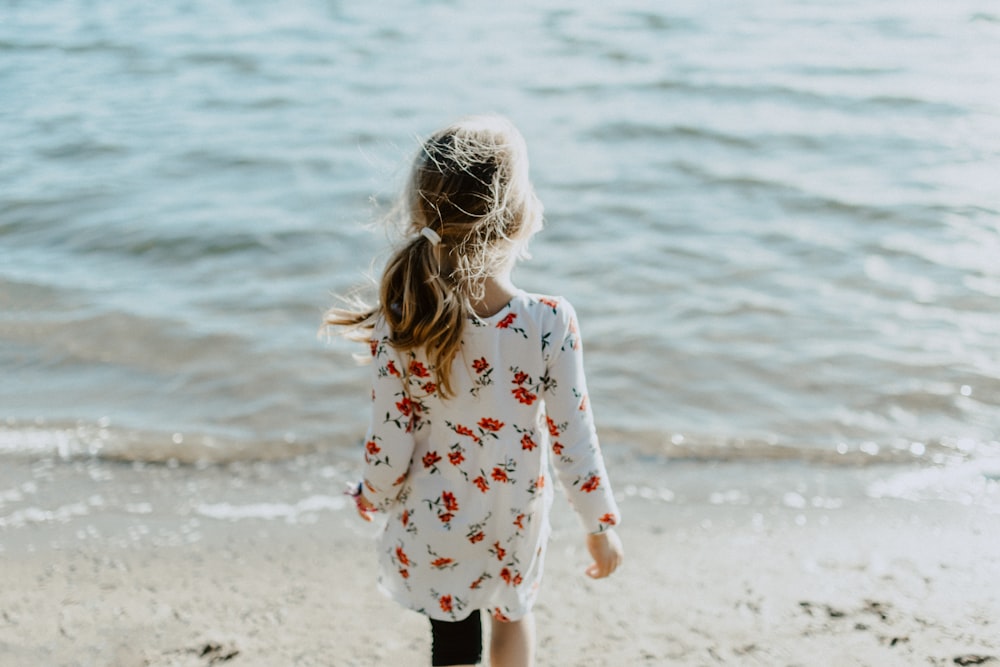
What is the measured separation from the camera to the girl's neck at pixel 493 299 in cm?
210

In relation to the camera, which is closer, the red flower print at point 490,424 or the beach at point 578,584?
the red flower print at point 490,424

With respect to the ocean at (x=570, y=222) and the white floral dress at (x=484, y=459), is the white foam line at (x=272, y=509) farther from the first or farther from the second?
the white floral dress at (x=484, y=459)

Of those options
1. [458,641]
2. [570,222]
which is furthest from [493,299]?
[570,222]

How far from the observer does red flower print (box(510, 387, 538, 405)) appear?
7.03 feet

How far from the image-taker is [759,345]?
15.1 feet

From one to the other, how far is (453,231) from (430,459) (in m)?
0.48

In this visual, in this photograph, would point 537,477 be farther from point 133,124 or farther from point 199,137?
point 133,124

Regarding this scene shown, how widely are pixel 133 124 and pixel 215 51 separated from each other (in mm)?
2101

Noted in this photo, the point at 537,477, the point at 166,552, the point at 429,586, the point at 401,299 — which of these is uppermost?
the point at 401,299

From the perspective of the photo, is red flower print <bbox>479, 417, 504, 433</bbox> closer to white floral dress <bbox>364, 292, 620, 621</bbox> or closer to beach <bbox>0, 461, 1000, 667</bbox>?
white floral dress <bbox>364, 292, 620, 621</bbox>

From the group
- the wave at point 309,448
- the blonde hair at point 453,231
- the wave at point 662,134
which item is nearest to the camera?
the blonde hair at point 453,231

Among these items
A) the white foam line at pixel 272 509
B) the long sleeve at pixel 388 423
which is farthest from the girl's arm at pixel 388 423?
the white foam line at pixel 272 509

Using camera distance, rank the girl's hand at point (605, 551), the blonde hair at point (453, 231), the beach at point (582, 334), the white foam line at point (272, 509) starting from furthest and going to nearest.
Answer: the white foam line at point (272, 509)
the beach at point (582, 334)
the girl's hand at point (605, 551)
the blonde hair at point (453, 231)

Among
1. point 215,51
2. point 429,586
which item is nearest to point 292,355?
point 429,586
